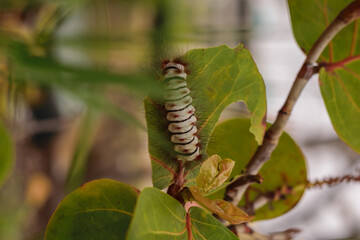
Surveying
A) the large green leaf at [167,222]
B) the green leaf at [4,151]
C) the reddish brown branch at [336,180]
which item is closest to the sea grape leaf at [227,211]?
the large green leaf at [167,222]

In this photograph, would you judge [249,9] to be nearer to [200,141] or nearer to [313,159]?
[313,159]

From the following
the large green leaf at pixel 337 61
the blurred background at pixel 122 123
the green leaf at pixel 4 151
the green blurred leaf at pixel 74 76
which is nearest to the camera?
the green blurred leaf at pixel 74 76

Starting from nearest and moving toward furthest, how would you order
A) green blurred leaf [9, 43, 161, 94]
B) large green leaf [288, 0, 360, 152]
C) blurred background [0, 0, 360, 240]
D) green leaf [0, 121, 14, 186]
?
green blurred leaf [9, 43, 161, 94] → large green leaf [288, 0, 360, 152] → green leaf [0, 121, 14, 186] → blurred background [0, 0, 360, 240]

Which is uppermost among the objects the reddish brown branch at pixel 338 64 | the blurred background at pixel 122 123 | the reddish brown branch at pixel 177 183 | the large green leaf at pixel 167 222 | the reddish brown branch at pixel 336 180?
the blurred background at pixel 122 123

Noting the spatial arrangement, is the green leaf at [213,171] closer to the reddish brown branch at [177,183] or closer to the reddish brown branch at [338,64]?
the reddish brown branch at [177,183]

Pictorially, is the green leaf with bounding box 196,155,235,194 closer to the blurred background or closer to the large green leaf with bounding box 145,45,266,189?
the large green leaf with bounding box 145,45,266,189

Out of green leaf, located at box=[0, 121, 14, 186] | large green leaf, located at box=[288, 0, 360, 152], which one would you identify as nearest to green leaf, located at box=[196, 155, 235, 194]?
large green leaf, located at box=[288, 0, 360, 152]

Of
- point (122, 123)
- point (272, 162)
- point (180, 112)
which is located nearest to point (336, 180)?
point (272, 162)

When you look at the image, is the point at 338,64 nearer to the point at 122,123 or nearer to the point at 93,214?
the point at 93,214

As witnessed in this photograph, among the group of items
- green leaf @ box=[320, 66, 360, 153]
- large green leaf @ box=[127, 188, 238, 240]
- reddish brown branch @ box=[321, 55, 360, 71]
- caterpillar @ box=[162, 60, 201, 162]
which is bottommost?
large green leaf @ box=[127, 188, 238, 240]
